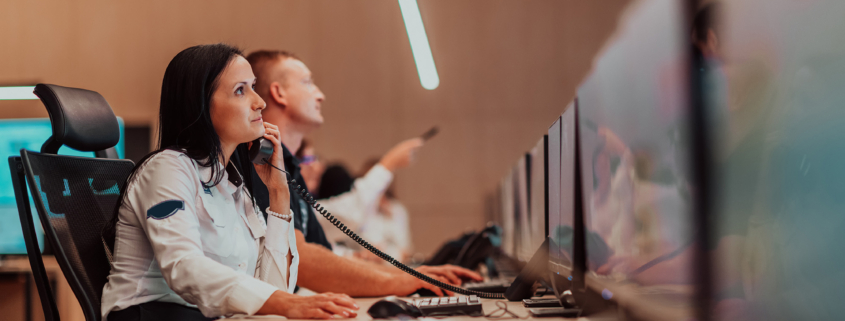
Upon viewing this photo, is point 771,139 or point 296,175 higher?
point 296,175

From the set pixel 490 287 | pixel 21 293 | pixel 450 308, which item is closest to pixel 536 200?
pixel 490 287

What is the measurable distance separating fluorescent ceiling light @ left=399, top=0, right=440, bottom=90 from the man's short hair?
0.69m

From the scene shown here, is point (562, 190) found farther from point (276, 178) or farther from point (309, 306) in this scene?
point (276, 178)

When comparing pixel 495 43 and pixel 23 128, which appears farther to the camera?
pixel 495 43

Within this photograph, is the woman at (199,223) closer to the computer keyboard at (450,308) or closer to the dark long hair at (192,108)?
the dark long hair at (192,108)

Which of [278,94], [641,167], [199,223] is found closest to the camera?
[641,167]

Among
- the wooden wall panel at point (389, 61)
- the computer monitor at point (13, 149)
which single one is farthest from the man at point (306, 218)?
the wooden wall panel at point (389, 61)

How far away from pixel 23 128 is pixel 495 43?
3299mm

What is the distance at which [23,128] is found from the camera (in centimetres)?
318

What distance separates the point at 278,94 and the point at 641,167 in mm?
1314

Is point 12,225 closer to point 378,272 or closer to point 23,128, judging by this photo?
point 23,128

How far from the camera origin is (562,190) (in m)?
1.00

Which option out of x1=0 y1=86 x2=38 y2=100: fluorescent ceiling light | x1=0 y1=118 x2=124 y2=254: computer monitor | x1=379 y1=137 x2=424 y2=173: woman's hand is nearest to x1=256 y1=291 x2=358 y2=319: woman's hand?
x1=379 y1=137 x2=424 y2=173: woman's hand

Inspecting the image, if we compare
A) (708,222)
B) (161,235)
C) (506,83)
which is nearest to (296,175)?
(161,235)
